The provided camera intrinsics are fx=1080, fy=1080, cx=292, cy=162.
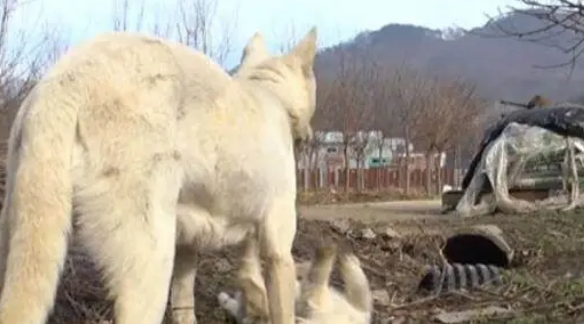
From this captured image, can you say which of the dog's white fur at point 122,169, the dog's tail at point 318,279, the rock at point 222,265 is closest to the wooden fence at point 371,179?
the rock at point 222,265

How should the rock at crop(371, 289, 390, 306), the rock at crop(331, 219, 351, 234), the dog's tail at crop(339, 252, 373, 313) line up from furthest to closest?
1. the rock at crop(331, 219, 351, 234)
2. the rock at crop(371, 289, 390, 306)
3. the dog's tail at crop(339, 252, 373, 313)

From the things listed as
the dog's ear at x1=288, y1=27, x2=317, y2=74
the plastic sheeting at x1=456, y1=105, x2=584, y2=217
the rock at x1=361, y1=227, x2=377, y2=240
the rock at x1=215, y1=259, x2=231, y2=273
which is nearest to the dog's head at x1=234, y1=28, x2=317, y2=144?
the dog's ear at x1=288, y1=27, x2=317, y2=74

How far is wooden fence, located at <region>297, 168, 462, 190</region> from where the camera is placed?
40812mm

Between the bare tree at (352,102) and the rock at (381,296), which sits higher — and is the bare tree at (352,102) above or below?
above

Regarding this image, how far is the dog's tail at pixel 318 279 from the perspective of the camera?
6.60 metres

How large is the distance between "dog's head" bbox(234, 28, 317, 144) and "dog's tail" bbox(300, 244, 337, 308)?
724 mm

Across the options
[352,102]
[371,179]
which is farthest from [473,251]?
[371,179]

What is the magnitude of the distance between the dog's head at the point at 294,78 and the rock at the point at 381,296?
2205 mm

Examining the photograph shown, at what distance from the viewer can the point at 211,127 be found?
4.90 metres

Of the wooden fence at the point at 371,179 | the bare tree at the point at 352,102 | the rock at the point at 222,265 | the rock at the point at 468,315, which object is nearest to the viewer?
the rock at the point at 468,315

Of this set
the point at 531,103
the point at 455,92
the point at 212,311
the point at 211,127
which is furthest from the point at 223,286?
the point at 455,92

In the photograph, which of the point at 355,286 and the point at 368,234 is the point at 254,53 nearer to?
the point at 355,286

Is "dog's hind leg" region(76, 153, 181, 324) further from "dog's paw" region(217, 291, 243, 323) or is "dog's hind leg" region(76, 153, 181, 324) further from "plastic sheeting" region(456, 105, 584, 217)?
"plastic sheeting" region(456, 105, 584, 217)

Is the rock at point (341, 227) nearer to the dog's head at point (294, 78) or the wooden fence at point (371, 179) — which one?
the dog's head at point (294, 78)
